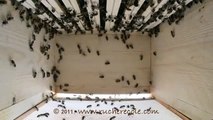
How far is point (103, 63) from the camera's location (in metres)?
5.78

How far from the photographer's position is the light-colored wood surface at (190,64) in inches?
113

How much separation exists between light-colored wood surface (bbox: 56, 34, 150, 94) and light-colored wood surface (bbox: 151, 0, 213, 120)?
84 centimetres

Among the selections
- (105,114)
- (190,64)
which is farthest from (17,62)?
(190,64)

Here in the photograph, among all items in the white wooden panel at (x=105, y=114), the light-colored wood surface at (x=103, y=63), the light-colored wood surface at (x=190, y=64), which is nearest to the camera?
the light-colored wood surface at (x=190, y=64)

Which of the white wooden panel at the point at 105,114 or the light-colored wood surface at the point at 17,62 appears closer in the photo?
the light-colored wood surface at the point at 17,62

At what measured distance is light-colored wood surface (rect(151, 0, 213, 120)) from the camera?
2869 millimetres

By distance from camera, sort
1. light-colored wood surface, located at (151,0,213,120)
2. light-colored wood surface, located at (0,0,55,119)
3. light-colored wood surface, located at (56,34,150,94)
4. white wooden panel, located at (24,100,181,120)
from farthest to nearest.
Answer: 1. light-colored wood surface, located at (56,34,150,94)
2. white wooden panel, located at (24,100,181,120)
3. light-colored wood surface, located at (0,0,55,119)
4. light-colored wood surface, located at (151,0,213,120)

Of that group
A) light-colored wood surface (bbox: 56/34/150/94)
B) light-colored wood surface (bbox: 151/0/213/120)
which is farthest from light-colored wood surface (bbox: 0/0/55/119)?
light-colored wood surface (bbox: 151/0/213/120)

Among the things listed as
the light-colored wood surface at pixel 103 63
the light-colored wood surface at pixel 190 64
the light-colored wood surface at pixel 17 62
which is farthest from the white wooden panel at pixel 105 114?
the light-colored wood surface at pixel 103 63

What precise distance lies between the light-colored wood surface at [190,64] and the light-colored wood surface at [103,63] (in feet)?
2.75

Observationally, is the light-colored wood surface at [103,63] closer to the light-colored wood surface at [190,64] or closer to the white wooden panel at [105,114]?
the white wooden panel at [105,114]

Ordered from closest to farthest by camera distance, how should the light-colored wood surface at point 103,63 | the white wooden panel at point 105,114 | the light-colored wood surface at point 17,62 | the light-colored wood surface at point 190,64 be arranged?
the light-colored wood surface at point 190,64 → the light-colored wood surface at point 17,62 → the white wooden panel at point 105,114 → the light-colored wood surface at point 103,63

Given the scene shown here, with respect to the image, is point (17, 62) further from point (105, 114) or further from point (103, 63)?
point (103, 63)

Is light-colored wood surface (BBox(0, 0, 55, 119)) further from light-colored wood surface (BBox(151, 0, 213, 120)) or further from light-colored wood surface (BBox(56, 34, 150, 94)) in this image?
light-colored wood surface (BBox(151, 0, 213, 120))
